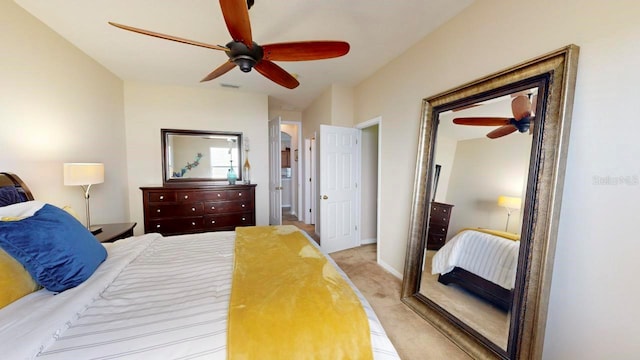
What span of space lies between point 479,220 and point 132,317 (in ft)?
7.18

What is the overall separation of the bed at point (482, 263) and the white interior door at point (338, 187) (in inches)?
69.5

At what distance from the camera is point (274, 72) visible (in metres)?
1.92

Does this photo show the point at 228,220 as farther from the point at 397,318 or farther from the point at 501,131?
the point at 501,131

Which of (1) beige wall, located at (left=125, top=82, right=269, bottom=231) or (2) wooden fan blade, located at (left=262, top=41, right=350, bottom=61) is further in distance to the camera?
(1) beige wall, located at (left=125, top=82, right=269, bottom=231)

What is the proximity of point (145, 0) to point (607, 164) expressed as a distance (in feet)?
10.8

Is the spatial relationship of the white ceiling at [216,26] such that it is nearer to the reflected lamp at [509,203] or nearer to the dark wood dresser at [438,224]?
the reflected lamp at [509,203]

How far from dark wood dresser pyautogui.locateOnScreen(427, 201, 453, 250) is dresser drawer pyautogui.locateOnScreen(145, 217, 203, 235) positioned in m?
3.25

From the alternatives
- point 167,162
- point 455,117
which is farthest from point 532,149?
point 167,162

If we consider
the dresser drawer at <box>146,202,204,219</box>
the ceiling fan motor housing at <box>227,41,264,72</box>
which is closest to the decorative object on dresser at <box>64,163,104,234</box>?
the dresser drawer at <box>146,202,204,219</box>

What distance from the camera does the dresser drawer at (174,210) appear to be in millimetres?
3416

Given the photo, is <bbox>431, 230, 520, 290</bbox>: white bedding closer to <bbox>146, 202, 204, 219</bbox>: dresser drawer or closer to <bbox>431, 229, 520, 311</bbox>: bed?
<bbox>431, 229, 520, 311</bbox>: bed

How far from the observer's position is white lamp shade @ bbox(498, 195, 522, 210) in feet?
5.03

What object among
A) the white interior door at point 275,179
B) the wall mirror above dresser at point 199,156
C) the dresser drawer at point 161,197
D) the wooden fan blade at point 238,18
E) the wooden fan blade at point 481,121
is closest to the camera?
the wooden fan blade at point 238,18

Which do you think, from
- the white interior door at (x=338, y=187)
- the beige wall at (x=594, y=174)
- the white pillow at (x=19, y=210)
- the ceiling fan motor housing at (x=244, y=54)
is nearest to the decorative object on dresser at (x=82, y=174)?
the white pillow at (x=19, y=210)
